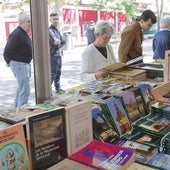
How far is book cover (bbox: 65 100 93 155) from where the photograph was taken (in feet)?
3.65

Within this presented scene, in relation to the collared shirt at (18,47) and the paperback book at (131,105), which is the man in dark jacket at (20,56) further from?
the paperback book at (131,105)

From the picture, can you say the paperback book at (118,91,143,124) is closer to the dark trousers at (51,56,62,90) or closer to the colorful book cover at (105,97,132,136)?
the colorful book cover at (105,97,132,136)

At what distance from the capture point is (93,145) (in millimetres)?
1185

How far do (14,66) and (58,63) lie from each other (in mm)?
1275

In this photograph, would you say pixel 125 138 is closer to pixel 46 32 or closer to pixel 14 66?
pixel 46 32

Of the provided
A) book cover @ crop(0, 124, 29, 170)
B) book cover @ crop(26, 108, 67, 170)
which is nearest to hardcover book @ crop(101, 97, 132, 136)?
book cover @ crop(26, 108, 67, 170)

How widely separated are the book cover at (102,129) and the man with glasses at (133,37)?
6.46 ft

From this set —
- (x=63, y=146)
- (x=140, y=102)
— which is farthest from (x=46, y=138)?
(x=140, y=102)

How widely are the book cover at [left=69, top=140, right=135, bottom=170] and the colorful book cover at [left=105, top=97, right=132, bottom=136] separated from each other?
23 cm

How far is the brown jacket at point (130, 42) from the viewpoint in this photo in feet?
→ 10.6

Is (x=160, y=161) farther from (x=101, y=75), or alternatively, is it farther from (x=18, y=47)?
(x=18, y=47)

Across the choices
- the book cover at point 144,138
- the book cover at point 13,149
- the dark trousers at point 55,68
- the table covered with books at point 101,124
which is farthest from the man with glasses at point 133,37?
the book cover at point 13,149

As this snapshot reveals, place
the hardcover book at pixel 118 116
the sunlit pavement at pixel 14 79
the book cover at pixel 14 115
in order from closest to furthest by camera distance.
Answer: the book cover at pixel 14 115 → the hardcover book at pixel 118 116 → the sunlit pavement at pixel 14 79

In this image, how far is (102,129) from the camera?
1314mm
